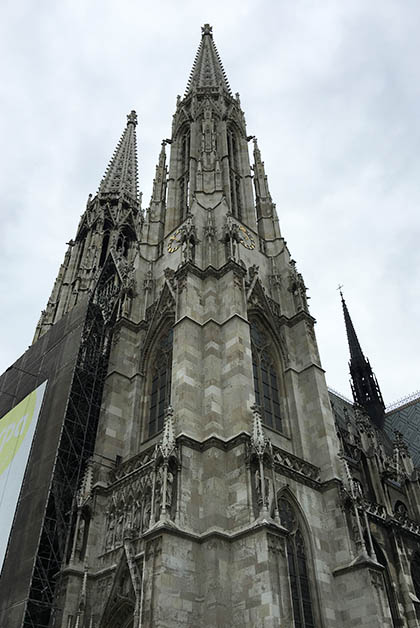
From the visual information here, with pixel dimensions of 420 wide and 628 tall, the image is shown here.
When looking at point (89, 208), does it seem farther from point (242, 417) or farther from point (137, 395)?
point (242, 417)

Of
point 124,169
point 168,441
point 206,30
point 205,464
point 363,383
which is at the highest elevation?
point 206,30

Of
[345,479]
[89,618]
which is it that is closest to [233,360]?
[345,479]

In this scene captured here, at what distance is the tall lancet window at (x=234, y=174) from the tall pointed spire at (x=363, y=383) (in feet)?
63.6

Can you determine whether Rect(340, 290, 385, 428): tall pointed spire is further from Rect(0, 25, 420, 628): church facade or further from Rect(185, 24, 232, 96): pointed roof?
Rect(185, 24, 232, 96): pointed roof

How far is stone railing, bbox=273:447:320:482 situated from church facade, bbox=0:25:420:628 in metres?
0.07

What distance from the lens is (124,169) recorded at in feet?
163

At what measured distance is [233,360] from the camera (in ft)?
57.2

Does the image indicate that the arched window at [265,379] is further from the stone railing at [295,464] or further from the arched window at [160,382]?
the arched window at [160,382]

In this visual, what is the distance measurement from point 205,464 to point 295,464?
328 cm

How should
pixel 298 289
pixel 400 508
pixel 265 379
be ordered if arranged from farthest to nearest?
pixel 400 508 < pixel 298 289 < pixel 265 379

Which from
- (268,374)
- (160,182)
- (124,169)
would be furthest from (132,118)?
(268,374)

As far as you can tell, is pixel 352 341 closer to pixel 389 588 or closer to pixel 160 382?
pixel 389 588

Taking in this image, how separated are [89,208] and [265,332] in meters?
27.8

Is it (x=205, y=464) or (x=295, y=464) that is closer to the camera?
(x=205, y=464)
